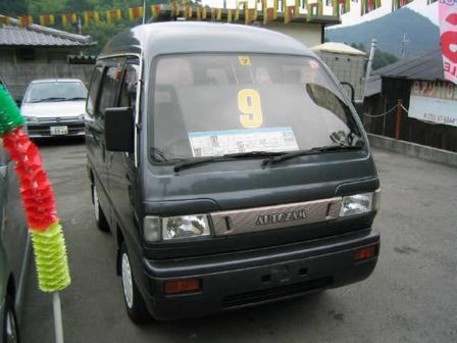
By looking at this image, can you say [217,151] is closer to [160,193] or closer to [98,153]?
[160,193]

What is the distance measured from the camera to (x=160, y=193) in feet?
8.31

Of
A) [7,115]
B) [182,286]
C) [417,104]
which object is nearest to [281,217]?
[182,286]

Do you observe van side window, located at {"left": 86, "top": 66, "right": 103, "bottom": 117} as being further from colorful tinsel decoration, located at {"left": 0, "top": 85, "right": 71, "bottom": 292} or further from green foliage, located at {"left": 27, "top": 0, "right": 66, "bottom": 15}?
green foliage, located at {"left": 27, "top": 0, "right": 66, "bottom": 15}

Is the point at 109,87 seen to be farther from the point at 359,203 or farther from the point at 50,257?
the point at 359,203

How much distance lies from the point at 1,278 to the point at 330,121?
2268 mm

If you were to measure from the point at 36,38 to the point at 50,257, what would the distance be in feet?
71.4

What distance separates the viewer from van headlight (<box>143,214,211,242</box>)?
2.53 m

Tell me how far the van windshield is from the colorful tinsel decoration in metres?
0.66

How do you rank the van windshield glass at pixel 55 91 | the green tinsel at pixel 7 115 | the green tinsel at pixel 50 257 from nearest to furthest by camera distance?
the green tinsel at pixel 7 115 < the green tinsel at pixel 50 257 < the van windshield glass at pixel 55 91

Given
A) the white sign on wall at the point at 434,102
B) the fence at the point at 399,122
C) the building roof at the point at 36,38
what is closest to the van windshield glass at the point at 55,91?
the fence at the point at 399,122

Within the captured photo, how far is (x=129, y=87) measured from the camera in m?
3.23

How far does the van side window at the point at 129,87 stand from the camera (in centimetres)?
305

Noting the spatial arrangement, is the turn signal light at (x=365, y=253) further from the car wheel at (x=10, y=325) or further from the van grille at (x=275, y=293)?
the car wheel at (x=10, y=325)

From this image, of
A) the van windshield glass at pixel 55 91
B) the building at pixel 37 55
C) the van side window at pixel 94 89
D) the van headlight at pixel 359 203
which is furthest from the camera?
the building at pixel 37 55
